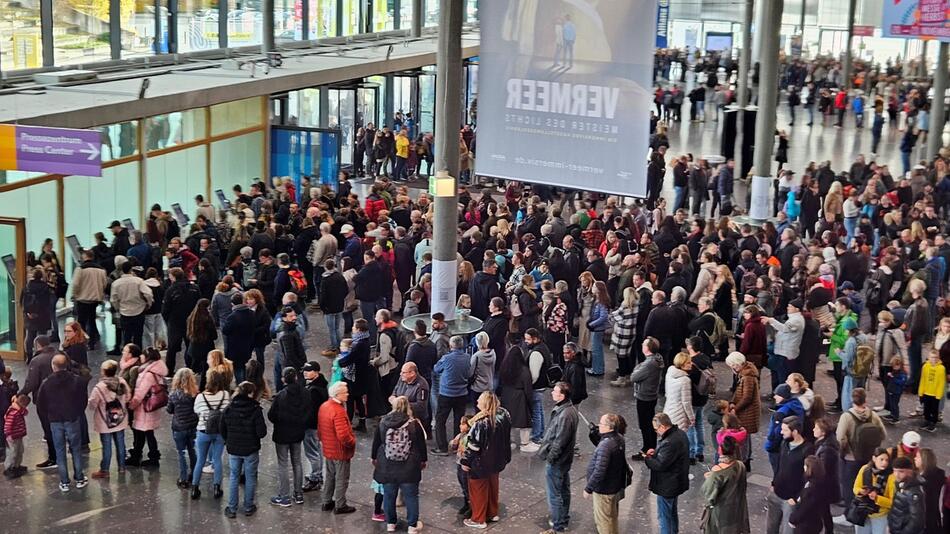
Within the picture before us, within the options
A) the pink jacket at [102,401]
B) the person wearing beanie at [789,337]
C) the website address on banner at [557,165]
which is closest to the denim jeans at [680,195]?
the person wearing beanie at [789,337]

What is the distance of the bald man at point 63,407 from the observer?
453 inches

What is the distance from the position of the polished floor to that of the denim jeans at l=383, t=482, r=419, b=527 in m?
0.20

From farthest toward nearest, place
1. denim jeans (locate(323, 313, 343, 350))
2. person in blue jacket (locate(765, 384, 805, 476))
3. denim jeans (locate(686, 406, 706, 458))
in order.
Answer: denim jeans (locate(323, 313, 343, 350)), denim jeans (locate(686, 406, 706, 458)), person in blue jacket (locate(765, 384, 805, 476))

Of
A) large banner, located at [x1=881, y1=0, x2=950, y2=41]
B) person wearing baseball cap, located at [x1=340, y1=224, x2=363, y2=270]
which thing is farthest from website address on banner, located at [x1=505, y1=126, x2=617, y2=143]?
large banner, located at [x1=881, y1=0, x2=950, y2=41]

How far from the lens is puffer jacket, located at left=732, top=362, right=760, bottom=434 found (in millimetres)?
11961

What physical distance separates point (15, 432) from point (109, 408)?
3.17ft

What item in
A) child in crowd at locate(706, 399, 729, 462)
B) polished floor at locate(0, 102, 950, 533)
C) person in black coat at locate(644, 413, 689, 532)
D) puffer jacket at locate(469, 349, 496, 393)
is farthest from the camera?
puffer jacket at locate(469, 349, 496, 393)

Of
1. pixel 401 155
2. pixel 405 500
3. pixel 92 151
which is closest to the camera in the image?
pixel 405 500

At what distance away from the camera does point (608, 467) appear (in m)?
10.3

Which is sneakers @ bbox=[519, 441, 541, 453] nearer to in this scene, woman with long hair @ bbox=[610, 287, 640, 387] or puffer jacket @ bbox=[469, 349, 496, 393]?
puffer jacket @ bbox=[469, 349, 496, 393]

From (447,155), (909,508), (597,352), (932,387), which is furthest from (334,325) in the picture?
(909,508)

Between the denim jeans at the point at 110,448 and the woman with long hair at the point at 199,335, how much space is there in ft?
7.60

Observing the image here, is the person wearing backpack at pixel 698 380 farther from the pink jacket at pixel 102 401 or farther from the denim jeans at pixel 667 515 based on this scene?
the pink jacket at pixel 102 401

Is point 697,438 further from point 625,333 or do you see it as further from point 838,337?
point 838,337
